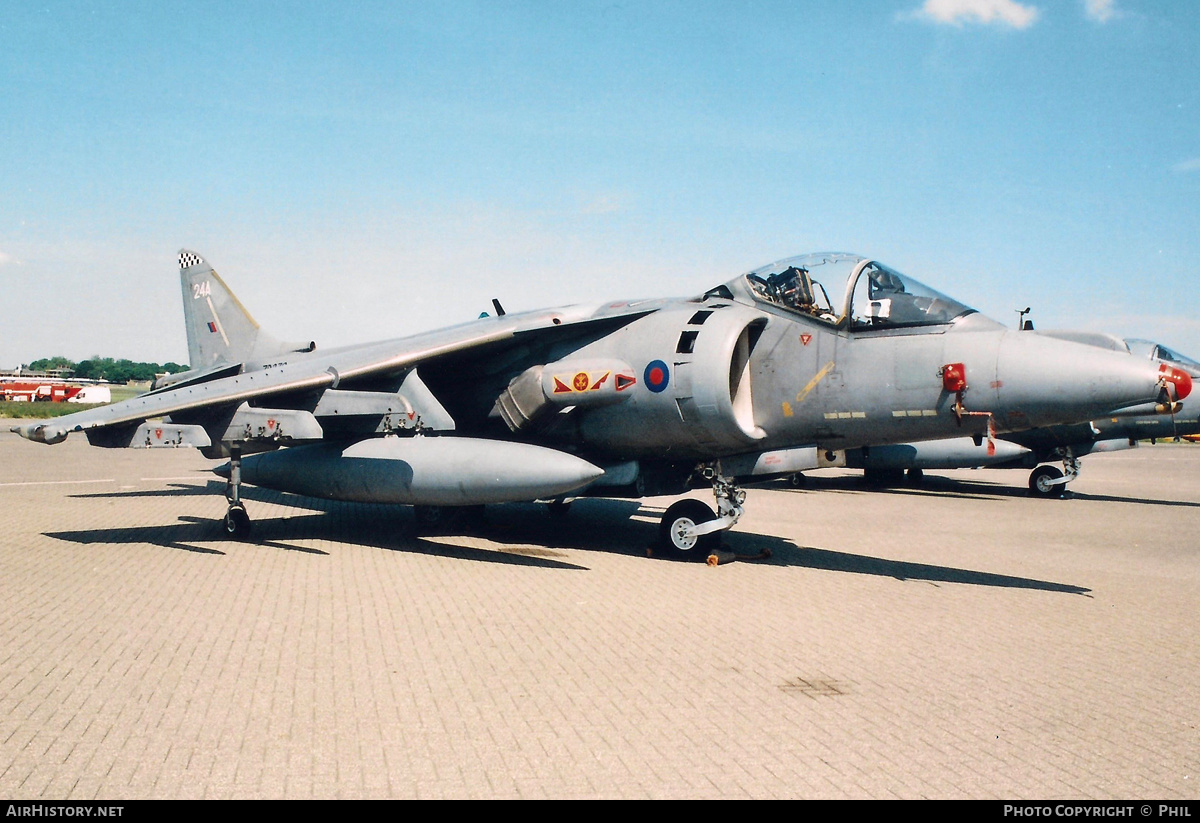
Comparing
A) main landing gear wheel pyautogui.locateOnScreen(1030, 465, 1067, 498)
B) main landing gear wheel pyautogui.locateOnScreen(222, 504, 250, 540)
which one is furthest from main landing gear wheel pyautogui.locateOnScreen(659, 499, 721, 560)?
main landing gear wheel pyautogui.locateOnScreen(1030, 465, 1067, 498)

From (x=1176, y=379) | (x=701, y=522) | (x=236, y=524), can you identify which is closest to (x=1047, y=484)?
(x=701, y=522)

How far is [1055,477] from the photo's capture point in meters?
17.0

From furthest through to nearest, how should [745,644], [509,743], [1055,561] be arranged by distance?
[1055,561] < [745,644] < [509,743]

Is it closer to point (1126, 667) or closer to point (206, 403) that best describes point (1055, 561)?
point (1126, 667)

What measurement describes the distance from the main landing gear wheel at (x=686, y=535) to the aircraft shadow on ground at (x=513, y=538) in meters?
0.26

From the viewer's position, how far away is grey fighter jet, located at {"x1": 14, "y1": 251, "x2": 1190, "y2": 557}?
7.36 metres

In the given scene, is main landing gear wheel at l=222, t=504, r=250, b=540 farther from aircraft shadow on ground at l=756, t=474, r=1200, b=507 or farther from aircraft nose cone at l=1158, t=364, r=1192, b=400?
aircraft shadow on ground at l=756, t=474, r=1200, b=507

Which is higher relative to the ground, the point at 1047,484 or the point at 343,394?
the point at 343,394

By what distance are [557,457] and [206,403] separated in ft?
11.9

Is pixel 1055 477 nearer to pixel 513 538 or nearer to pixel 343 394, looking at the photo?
pixel 513 538

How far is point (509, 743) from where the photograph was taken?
392 centimetres

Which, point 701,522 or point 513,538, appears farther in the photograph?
point 513,538

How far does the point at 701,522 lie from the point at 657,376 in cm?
175
